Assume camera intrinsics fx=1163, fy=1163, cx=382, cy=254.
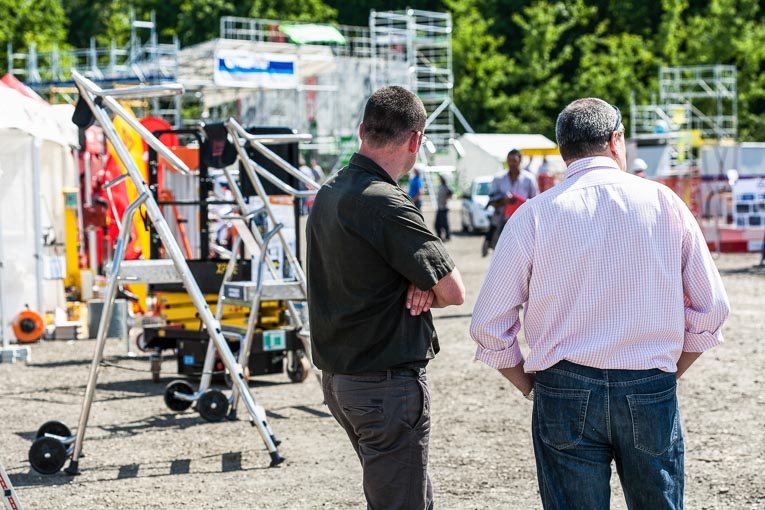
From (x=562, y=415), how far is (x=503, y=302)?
1.25ft

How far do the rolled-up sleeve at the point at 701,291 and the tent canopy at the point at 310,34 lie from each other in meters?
39.4

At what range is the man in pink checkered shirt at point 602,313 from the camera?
345 cm

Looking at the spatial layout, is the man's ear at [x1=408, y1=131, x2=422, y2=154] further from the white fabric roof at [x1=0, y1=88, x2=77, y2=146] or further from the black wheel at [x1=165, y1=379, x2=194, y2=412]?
the white fabric roof at [x1=0, y1=88, x2=77, y2=146]

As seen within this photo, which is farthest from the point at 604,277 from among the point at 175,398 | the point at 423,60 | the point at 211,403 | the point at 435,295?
the point at 423,60

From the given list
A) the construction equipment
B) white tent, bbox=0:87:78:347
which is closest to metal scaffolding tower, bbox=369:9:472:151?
white tent, bbox=0:87:78:347

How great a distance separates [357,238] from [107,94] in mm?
3516

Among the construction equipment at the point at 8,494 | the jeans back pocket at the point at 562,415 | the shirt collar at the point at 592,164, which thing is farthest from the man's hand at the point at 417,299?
the construction equipment at the point at 8,494

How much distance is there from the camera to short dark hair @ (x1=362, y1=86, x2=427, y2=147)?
12.2ft

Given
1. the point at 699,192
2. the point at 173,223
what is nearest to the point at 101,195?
the point at 173,223

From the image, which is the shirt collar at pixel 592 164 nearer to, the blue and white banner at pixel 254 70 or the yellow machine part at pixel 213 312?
the yellow machine part at pixel 213 312

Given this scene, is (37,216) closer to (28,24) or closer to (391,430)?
(391,430)

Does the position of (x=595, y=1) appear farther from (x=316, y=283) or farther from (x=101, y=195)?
(x=316, y=283)

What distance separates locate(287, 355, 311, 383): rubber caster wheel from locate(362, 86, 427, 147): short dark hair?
20.5ft

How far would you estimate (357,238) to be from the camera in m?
3.70
